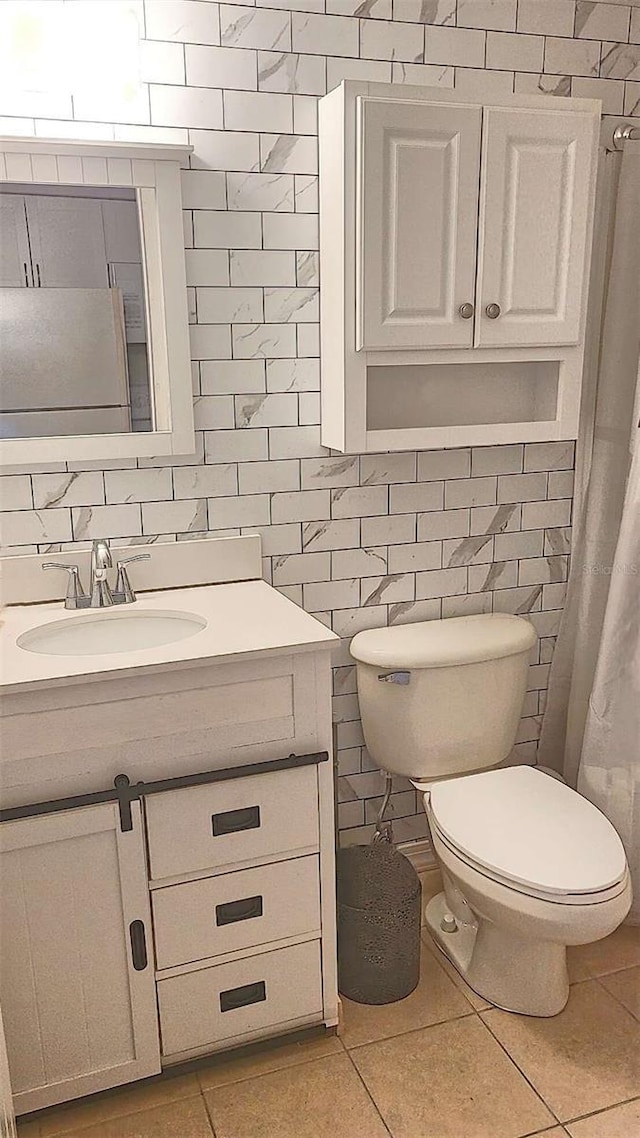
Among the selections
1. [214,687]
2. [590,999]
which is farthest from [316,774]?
[590,999]

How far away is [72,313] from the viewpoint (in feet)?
6.06

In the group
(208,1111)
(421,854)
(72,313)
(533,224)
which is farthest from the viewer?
(421,854)

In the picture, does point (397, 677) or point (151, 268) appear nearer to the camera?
point (151, 268)

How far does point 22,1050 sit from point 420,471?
147cm

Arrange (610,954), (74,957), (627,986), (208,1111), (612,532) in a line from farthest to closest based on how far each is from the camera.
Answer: (612,532) < (610,954) < (627,986) < (208,1111) < (74,957)

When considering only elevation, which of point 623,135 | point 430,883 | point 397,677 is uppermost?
point 623,135

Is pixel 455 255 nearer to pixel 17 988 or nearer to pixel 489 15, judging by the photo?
pixel 489 15

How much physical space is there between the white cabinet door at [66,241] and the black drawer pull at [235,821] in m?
1.08

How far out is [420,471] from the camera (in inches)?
88.1

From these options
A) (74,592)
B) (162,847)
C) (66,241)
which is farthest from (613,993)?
(66,241)

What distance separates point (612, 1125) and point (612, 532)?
131 centimetres

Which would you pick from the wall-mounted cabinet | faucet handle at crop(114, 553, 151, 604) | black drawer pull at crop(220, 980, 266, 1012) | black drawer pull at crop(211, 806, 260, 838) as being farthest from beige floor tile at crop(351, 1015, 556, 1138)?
the wall-mounted cabinet

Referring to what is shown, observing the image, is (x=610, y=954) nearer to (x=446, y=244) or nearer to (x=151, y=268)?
(x=446, y=244)

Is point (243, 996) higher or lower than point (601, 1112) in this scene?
higher
